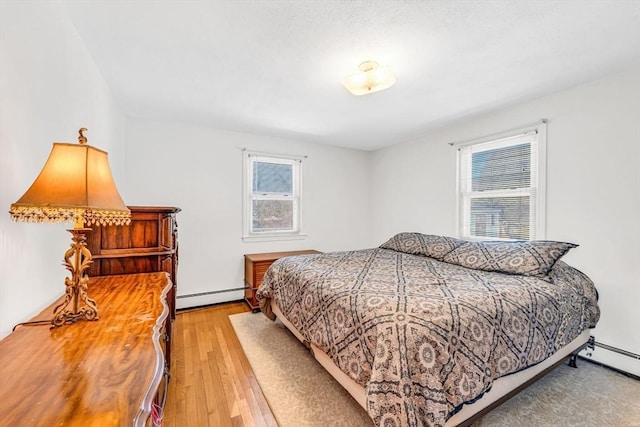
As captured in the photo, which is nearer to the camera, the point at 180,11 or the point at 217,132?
the point at 180,11

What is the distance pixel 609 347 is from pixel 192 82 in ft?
13.6

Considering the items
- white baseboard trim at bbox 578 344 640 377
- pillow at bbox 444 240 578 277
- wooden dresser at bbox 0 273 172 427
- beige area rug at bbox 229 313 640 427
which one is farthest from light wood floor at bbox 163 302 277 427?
white baseboard trim at bbox 578 344 640 377

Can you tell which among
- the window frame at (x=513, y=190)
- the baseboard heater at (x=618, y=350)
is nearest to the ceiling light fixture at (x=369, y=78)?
the window frame at (x=513, y=190)

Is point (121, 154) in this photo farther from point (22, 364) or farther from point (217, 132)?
point (22, 364)

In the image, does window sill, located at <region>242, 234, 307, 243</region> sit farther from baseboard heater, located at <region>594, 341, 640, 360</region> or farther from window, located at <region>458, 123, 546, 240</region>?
baseboard heater, located at <region>594, 341, 640, 360</region>

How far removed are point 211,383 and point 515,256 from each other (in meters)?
2.59

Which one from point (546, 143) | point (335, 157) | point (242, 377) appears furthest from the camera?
point (335, 157)

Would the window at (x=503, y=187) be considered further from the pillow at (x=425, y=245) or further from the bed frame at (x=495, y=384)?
the bed frame at (x=495, y=384)

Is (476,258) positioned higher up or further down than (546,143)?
further down

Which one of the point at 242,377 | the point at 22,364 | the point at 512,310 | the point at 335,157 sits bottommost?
the point at 242,377

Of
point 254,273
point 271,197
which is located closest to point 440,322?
point 254,273

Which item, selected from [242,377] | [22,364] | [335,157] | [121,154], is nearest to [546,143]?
[335,157]

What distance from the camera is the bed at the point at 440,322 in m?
1.25

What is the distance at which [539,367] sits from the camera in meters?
1.80
